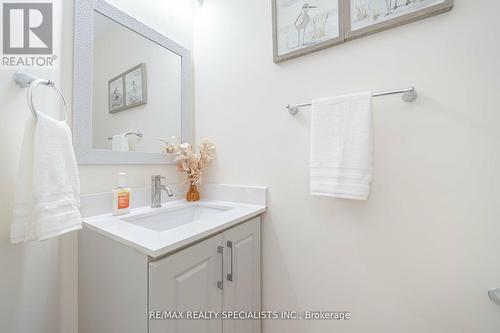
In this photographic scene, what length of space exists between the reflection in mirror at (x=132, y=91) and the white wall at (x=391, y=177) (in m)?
0.38

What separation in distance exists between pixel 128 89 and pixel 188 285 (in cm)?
97

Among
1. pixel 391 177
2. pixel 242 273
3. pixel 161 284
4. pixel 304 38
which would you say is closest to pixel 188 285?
pixel 161 284

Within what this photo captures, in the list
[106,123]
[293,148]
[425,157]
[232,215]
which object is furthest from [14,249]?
[425,157]

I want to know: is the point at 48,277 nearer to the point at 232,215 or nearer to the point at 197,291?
the point at 197,291

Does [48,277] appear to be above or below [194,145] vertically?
below

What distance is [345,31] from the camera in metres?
0.91

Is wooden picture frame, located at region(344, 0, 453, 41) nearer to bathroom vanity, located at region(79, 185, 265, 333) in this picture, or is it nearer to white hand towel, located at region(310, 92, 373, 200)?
white hand towel, located at region(310, 92, 373, 200)

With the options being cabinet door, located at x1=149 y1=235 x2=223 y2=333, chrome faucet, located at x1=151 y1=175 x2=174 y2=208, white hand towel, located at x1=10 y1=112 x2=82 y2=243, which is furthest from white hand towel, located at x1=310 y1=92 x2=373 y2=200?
white hand towel, located at x1=10 y1=112 x2=82 y2=243

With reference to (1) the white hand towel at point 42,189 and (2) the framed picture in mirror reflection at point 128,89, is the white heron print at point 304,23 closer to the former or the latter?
(2) the framed picture in mirror reflection at point 128,89

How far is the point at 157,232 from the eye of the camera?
710 millimetres

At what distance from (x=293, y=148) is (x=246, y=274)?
652mm

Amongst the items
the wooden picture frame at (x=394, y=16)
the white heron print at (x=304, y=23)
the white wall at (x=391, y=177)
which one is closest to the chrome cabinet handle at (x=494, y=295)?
the white wall at (x=391, y=177)

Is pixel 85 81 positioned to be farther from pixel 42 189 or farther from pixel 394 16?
pixel 394 16

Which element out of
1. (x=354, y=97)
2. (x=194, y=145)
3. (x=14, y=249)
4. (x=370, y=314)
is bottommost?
(x=370, y=314)
